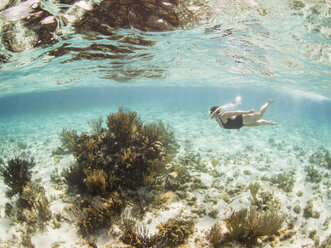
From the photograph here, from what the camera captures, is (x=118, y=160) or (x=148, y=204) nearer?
(x=148, y=204)

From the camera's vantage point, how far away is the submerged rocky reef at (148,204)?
4.54 m

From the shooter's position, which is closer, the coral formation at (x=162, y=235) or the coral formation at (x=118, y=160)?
the coral formation at (x=162, y=235)

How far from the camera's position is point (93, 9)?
23.4ft

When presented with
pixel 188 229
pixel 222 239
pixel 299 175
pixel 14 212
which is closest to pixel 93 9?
pixel 14 212

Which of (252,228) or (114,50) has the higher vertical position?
(114,50)

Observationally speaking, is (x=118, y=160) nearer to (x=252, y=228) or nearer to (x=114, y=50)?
(x=252, y=228)

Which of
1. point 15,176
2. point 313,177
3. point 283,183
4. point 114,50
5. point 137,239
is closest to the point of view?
point 137,239

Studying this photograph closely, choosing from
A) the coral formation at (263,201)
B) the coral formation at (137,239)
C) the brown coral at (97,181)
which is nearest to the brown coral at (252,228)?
the coral formation at (263,201)

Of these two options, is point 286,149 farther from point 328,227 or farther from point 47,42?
point 47,42

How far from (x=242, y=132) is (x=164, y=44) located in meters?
12.6

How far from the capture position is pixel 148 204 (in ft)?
18.9

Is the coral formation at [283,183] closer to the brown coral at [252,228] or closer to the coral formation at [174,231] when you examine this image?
the brown coral at [252,228]

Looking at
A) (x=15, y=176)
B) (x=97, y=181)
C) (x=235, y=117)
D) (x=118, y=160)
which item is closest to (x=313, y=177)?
(x=235, y=117)

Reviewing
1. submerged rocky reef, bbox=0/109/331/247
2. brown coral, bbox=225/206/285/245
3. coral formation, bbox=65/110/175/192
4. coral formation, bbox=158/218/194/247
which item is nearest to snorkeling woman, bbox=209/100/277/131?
submerged rocky reef, bbox=0/109/331/247
